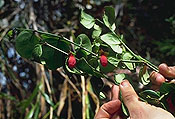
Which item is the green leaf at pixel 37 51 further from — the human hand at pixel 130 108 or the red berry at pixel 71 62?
the human hand at pixel 130 108

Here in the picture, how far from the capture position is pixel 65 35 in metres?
1.49

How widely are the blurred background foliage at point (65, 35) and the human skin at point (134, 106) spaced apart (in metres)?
0.50

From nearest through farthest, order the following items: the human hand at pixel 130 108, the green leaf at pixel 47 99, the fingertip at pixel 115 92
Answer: the human hand at pixel 130 108
the fingertip at pixel 115 92
the green leaf at pixel 47 99

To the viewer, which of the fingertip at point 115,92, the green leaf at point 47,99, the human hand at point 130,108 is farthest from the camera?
the green leaf at point 47,99

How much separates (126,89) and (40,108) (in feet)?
2.51

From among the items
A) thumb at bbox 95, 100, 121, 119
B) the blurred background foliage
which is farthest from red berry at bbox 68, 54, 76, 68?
the blurred background foliage

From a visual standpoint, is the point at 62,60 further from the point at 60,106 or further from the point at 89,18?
the point at 60,106

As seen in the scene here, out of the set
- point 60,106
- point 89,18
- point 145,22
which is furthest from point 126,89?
point 145,22

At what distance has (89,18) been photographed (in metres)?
0.70

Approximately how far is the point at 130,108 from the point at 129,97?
0.02 meters

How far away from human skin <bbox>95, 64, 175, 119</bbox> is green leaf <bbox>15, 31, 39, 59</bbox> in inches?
7.1

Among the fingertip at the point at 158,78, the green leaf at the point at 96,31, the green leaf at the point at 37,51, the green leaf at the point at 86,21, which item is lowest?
the fingertip at the point at 158,78

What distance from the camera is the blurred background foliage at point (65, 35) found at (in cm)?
131

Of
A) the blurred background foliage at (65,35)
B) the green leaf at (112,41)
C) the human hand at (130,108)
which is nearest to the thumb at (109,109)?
the human hand at (130,108)
